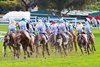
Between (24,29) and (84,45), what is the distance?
4.36 m

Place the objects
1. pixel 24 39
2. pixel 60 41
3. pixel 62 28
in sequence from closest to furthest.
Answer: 1. pixel 24 39
2. pixel 60 41
3. pixel 62 28

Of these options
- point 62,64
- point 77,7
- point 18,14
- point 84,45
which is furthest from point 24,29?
point 77,7

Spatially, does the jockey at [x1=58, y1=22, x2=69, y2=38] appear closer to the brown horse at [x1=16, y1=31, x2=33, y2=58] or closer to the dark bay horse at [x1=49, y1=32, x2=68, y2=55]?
the dark bay horse at [x1=49, y1=32, x2=68, y2=55]

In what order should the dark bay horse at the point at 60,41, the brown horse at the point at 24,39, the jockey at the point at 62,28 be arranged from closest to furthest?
the brown horse at the point at 24,39 < the dark bay horse at the point at 60,41 < the jockey at the point at 62,28

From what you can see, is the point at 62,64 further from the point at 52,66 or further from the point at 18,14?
the point at 18,14

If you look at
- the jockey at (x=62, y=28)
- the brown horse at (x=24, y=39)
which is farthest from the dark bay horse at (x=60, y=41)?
the brown horse at (x=24, y=39)

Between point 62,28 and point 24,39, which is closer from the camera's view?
point 24,39

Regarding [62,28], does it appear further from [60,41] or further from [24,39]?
[24,39]

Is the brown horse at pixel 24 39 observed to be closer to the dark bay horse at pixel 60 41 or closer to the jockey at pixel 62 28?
the dark bay horse at pixel 60 41

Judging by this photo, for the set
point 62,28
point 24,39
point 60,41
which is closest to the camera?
point 24,39

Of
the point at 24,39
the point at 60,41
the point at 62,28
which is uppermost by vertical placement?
the point at 62,28

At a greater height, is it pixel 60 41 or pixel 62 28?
pixel 62 28

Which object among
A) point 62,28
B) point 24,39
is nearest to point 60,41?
point 62,28

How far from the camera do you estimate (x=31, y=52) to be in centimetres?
2594
